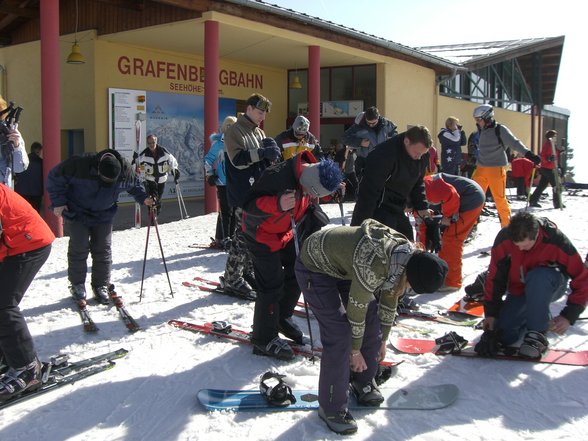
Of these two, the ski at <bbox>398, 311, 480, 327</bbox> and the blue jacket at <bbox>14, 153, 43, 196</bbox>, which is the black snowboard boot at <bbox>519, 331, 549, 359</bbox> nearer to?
the ski at <bbox>398, 311, 480, 327</bbox>

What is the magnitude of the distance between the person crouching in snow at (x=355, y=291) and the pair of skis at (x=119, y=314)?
2.00 m

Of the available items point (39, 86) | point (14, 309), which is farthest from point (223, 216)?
point (39, 86)

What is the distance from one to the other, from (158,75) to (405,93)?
7.11 metres

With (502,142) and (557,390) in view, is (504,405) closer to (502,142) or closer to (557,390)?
(557,390)

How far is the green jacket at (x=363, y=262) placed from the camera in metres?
2.79

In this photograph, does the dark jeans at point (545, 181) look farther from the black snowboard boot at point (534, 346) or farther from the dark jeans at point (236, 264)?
the black snowboard boot at point (534, 346)

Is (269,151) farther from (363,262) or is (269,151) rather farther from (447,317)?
(363,262)

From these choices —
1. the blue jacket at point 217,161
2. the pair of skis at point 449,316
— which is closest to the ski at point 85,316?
the pair of skis at point 449,316

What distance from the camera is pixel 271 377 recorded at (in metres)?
3.47

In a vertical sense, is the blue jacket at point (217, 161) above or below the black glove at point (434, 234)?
above

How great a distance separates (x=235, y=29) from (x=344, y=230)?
10.0 meters

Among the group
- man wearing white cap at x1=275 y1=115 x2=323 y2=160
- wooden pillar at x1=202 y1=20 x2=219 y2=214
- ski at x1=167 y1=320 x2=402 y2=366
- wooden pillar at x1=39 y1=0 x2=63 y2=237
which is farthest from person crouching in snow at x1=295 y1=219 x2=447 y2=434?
wooden pillar at x1=202 y1=20 x2=219 y2=214

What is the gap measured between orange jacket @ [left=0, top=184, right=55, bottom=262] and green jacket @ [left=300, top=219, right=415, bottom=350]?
1551 millimetres

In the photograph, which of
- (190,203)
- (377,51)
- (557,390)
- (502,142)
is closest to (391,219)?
(557,390)
